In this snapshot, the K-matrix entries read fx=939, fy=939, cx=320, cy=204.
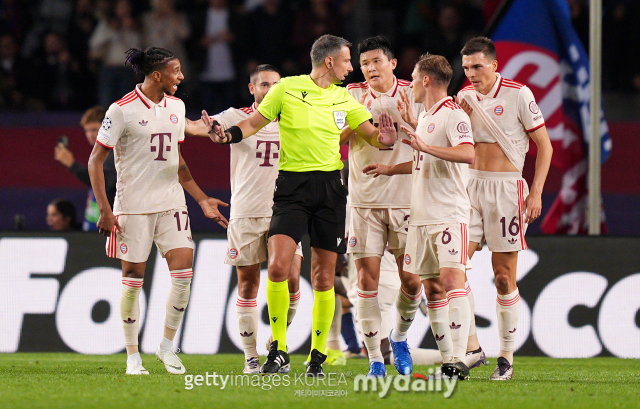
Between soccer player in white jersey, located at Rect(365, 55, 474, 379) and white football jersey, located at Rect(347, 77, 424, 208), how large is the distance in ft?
1.18

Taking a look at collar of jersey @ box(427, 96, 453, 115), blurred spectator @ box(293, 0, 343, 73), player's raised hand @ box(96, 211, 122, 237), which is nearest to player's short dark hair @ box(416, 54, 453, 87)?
collar of jersey @ box(427, 96, 453, 115)

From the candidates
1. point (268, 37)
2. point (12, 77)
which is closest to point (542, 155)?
point (268, 37)

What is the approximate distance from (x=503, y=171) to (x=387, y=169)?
38.1 inches

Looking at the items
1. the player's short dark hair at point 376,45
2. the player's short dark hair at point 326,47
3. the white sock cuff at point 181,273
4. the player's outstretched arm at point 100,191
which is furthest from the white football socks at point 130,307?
the player's short dark hair at point 376,45

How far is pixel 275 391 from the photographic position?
6082mm

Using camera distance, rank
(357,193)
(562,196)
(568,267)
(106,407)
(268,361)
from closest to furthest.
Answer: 1. (106,407)
2. (268,361)
3. (357,193)
4. (568,267)
5. (562,196)

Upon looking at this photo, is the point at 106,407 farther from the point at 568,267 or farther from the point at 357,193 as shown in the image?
the point at 568,267

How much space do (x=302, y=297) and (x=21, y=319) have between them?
2.91 m

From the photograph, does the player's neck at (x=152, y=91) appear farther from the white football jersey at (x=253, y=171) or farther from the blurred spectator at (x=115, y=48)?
the blurred spectator at (x=115, y=48)

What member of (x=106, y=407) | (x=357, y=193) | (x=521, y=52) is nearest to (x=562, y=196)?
(x=521, y=52)

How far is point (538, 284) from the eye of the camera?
31.5 ft

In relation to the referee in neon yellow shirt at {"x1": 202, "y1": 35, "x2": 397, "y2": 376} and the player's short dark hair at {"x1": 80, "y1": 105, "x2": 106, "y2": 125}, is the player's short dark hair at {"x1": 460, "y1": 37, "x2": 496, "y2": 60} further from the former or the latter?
the player's short dark hair at {"x1": 80, "y1": 105, "x2": 106, "y2": 125}

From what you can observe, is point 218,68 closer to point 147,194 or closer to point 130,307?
point 147,194

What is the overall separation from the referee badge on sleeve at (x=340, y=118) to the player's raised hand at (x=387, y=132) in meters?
0.28
